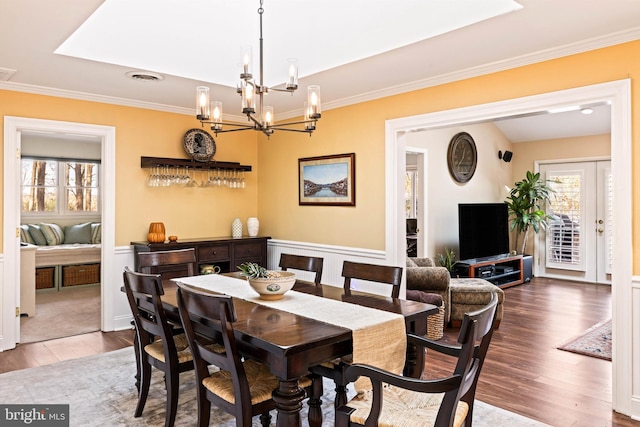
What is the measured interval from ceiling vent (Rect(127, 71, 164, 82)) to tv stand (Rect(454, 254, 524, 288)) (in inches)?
182

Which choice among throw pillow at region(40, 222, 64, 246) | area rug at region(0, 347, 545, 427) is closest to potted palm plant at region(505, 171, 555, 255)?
area rug at region(0, 347, 545, 427)

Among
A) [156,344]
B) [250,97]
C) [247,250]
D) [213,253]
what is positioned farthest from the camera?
[247,250]

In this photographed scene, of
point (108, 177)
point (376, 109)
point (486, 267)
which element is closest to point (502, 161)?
point (486, 267)

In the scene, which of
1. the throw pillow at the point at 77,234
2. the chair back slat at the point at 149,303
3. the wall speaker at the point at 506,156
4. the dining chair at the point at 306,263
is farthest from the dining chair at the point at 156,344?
the wall speaker at the point at 506,156

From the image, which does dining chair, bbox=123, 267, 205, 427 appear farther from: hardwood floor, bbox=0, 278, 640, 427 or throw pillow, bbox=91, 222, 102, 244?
throw pillow, bbox=91, 222, 102, 244

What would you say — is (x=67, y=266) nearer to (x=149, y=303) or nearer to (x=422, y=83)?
(x=149, y=303)

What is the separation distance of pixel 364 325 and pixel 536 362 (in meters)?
2.43

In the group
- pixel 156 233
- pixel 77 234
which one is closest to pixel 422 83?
pixel 156 233

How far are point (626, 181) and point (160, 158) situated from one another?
431 centimetres

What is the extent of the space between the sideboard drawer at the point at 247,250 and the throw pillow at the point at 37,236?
388 centimetres

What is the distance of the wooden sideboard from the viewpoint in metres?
4.68

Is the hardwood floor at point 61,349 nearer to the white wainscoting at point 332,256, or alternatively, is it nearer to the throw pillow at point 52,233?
the white wainscoting at point 332,256

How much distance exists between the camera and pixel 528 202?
765 centimetres

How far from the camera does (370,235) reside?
4488 mm
